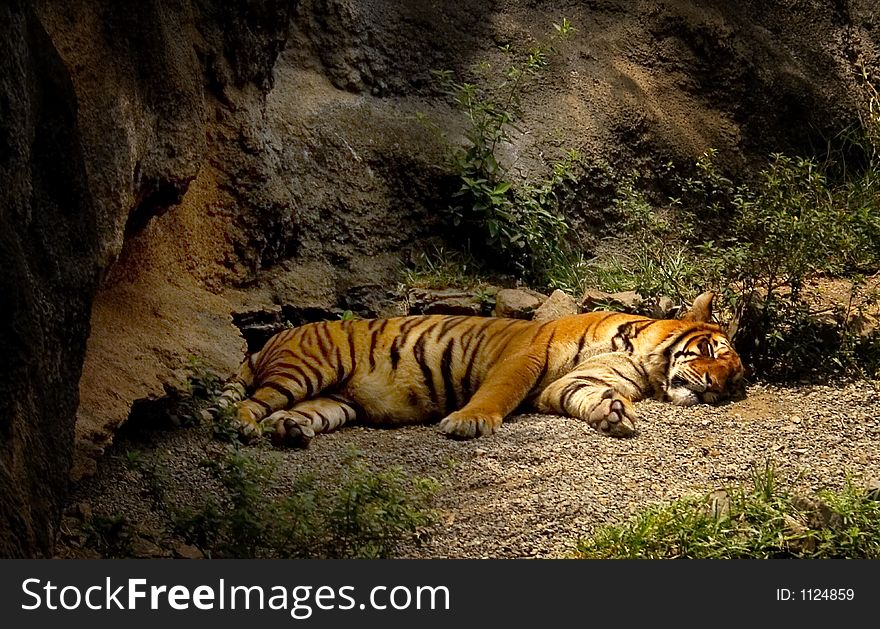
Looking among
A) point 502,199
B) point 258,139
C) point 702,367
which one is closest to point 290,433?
point 258,139

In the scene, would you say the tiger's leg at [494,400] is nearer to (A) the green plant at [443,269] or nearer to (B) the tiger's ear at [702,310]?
(B) the tiger's ear at [702,310]

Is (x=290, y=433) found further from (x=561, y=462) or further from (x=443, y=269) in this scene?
(x=443, y=269)

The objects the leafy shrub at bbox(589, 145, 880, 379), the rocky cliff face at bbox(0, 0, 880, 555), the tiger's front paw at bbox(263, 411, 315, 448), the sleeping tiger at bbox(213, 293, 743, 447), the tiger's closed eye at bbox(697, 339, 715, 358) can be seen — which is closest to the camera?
the rocky cliff face at bbox(0, 0, 880, 555)

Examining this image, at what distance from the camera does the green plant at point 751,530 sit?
175 inches

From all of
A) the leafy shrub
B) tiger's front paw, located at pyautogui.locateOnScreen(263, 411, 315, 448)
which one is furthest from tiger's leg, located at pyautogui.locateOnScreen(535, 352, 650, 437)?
tiger's front paw, located at pyautogui.locateOnScreen(263, 411, 315, 448)

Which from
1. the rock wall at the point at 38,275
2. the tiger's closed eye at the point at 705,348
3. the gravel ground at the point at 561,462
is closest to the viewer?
the rock wall at the point at 38,275

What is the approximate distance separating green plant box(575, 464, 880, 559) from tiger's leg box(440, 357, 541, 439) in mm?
1266

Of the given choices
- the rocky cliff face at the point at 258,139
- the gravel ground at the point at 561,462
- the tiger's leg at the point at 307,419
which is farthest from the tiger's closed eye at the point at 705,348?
the rocky cliff face at the point at 258,139

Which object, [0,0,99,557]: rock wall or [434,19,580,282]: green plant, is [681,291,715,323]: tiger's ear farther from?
[0,0,99,557]: rock wall

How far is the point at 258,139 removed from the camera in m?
6.97

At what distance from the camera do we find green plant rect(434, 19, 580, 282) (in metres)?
7.76

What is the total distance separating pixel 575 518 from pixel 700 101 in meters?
4.84

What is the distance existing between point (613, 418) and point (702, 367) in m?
0.71

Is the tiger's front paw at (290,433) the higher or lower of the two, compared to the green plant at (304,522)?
higher
